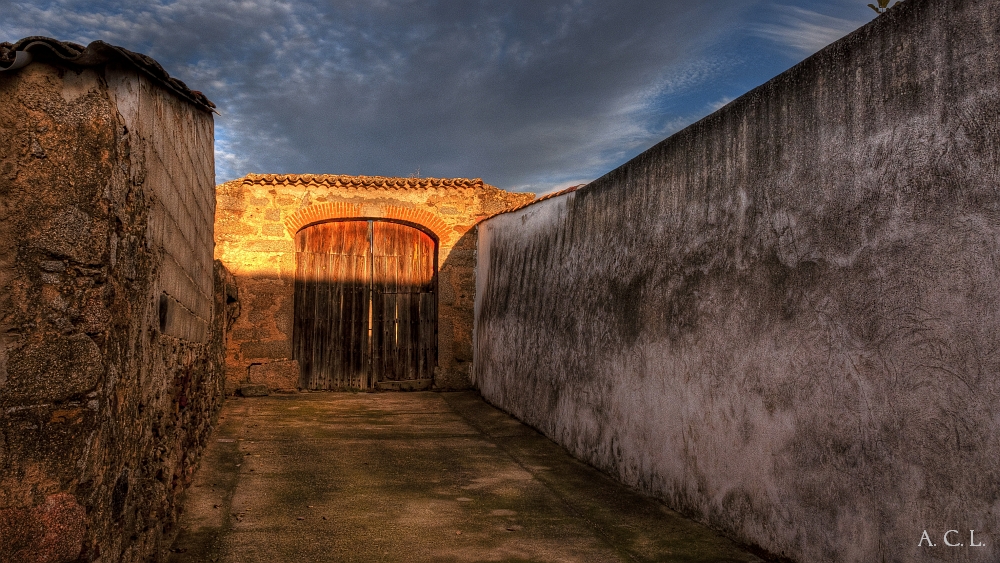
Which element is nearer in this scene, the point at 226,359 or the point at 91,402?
the point at 91,402

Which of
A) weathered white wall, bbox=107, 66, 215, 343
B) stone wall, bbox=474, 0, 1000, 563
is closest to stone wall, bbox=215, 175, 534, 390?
weathered white wall, bbox=107, 66, 215, 343

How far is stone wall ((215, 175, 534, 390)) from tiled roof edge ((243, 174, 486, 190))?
0.01 meters

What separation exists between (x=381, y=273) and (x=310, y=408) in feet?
7.77

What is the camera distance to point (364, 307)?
9430 millimetres

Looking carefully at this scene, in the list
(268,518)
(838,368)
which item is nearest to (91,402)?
(268,518)

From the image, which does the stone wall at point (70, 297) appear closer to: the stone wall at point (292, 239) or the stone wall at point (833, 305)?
the stone wall at point (833, 305)

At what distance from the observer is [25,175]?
2.05m

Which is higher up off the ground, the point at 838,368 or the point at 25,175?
the point at 25,175

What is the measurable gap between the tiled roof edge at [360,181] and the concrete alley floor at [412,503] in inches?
143

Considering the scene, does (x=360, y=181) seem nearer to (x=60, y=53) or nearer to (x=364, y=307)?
(x=364, y=307)

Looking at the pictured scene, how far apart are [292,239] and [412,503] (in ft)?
18.8

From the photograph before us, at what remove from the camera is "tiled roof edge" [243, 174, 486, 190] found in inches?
359

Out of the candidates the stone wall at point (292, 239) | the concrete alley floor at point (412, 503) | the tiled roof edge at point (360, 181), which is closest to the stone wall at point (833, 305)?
the concrete alley floor at point (412, 503)

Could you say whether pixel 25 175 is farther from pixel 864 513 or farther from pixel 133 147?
pixel 864 513
